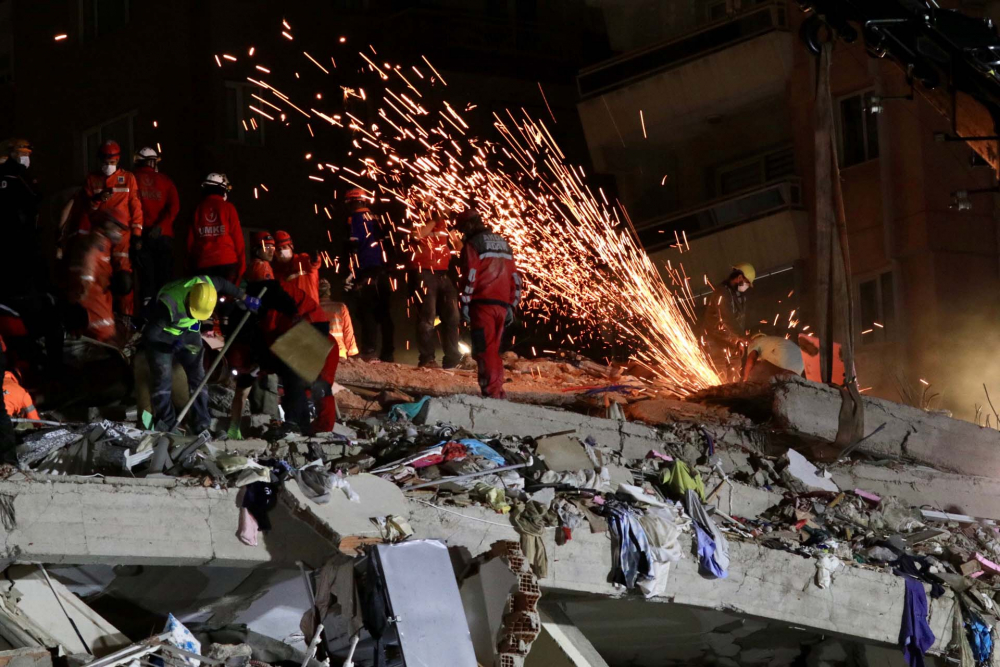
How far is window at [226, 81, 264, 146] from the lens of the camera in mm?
21766

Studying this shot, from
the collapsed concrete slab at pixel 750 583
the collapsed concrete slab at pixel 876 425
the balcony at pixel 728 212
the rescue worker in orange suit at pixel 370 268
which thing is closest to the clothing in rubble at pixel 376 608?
the collapsed concrete slab at pixel 750 583

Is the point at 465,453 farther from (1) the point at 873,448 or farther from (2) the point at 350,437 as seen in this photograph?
(1) the point at 873,448

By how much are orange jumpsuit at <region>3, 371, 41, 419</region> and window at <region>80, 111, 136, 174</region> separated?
39.2 ft

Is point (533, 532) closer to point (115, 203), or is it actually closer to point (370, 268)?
point (115, 203)

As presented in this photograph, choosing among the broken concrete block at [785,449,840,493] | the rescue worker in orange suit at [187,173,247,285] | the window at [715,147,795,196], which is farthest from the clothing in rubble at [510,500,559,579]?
the window at [715,147,795,196]

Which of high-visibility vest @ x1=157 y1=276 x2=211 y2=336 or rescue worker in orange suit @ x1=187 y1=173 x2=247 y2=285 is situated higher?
rescue worker in orange suit @ x1=187 y1=173 x2=247 y2=285

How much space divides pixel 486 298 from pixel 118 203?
302 centimetres

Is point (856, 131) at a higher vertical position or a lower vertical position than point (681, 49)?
lower

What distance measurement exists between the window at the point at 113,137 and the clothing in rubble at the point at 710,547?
14.0 m

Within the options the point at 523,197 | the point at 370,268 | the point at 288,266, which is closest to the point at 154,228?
the point at 288,266

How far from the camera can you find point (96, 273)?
1173 centimetres

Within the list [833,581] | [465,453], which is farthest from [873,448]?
[465,453]

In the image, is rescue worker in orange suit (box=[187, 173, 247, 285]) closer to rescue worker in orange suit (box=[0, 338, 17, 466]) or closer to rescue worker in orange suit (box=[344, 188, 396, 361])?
rescue worker in orange suit (box=[344, 188, 396, 361])

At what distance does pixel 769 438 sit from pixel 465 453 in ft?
12.5
